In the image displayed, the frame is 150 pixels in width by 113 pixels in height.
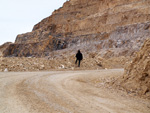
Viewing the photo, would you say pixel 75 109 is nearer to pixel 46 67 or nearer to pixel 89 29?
pixel 46 67

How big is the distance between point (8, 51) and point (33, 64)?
52.4m

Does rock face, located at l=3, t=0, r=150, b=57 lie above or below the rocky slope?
above

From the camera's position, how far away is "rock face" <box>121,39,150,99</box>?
626 centimetres

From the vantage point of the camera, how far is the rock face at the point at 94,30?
35156 millimetres

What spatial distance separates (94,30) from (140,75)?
41.5m

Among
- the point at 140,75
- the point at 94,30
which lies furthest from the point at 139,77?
the point at 94,30

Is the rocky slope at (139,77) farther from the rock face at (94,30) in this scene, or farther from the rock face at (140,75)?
the rock face at (94,30)

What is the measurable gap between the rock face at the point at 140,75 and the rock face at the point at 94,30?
76.6ft

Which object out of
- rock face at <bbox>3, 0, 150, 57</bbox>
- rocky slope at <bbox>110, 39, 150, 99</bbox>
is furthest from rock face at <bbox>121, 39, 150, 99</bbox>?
rock face at <bbox>3, 0, 150, 57</bbox>

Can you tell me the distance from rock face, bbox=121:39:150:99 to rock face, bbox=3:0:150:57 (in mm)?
23339

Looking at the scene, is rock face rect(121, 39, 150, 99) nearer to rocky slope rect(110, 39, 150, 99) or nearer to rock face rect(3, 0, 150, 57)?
rocky slope rect(110, 39, 150, 99)

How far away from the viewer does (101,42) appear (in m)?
39.2

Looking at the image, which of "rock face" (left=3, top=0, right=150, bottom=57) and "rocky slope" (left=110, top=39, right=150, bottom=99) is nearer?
"rocky slope" (left=110, top=39, right=150, bottom=99)

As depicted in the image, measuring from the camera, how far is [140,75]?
659cm
